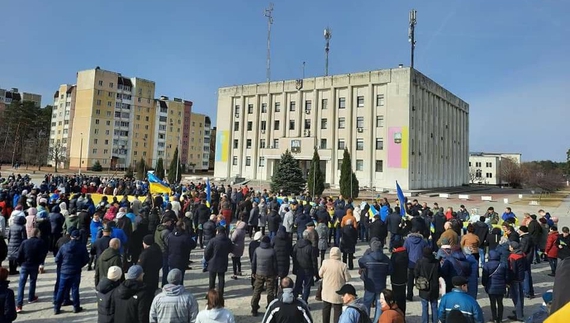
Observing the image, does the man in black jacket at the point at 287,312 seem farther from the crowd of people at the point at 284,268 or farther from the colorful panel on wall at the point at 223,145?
the colorful panel on wall at the point at 223,145

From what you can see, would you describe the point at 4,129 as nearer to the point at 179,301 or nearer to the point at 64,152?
the point at 64,152

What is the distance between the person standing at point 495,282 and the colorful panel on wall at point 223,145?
5248 centimetres

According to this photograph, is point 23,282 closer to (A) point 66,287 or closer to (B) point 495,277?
(A) point 66,287

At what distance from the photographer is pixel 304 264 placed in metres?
7.75

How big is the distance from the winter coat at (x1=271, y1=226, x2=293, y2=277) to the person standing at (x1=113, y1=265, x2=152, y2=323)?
11.3ft

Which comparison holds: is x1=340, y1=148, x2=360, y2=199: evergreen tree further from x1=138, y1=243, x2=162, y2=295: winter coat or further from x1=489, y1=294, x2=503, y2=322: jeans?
x1=138, y1=243, x2=162, y2=295: winter coat

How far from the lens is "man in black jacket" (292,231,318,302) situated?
25.4ft

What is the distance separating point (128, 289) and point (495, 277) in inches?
267

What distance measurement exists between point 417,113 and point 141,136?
2675 inches

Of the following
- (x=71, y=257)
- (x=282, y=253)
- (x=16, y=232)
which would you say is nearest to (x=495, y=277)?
(x=282, y=253)

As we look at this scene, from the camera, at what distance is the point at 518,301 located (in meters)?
7.40

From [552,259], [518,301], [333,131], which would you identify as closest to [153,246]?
[518,301]

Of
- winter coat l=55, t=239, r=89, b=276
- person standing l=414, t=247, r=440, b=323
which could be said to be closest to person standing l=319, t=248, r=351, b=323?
person standing l=414, t=247, r=440, b=323

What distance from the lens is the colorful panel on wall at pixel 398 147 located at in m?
43.4
